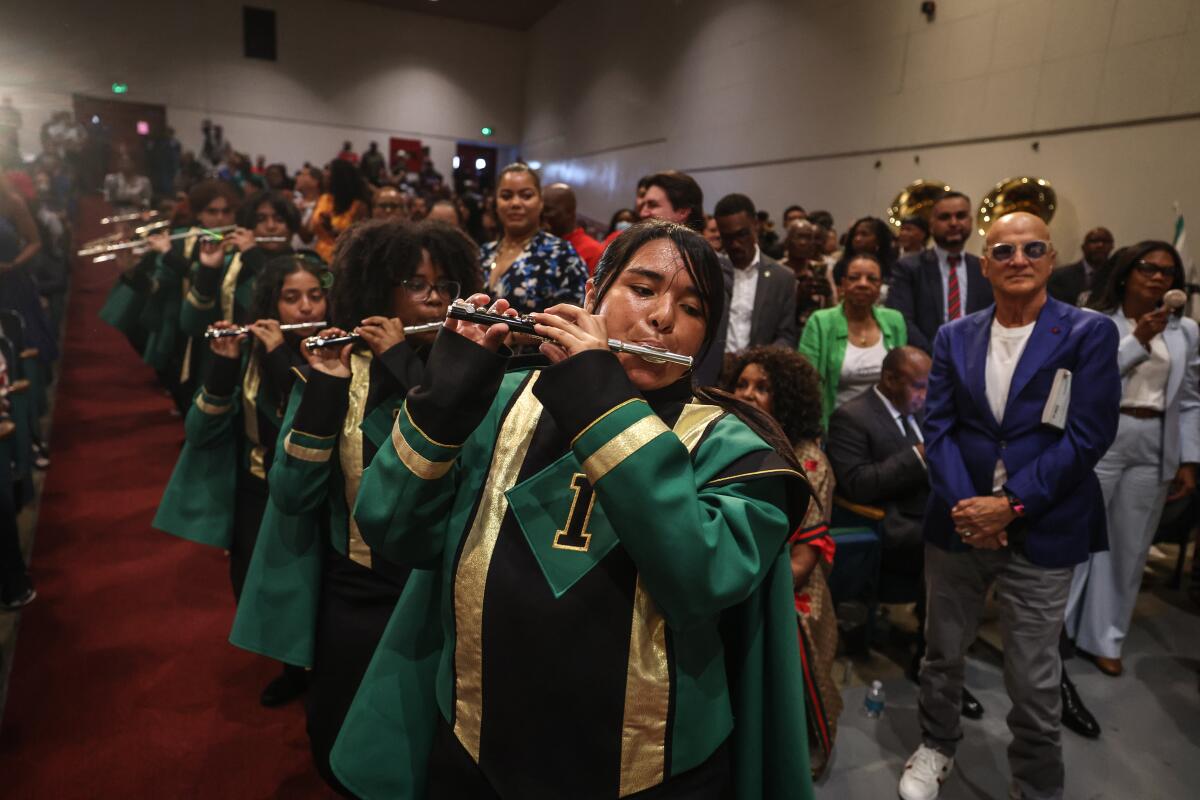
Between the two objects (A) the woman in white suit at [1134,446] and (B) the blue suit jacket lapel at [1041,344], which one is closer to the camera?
(B) the blue suit jacket lapel at [1041,344]

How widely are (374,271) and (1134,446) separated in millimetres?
3327

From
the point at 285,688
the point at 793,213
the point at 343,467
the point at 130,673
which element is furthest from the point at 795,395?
the point at 793,213

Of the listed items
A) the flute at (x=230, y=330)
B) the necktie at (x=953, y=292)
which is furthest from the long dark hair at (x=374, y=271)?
the necktie at (x=953, y=292)

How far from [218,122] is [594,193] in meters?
8.74

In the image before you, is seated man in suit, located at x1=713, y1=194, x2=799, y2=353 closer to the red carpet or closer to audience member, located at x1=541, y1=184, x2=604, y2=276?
audience member, located at x1=541, y1=184, x2=604, y2=276

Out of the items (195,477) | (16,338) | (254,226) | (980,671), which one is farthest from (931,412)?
(16,338)

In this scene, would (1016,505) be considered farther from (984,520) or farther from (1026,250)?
(1026,250)

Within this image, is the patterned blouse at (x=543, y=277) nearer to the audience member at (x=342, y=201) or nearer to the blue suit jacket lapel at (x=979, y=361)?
the blue suit jacket lapel at (x=979, y=361)

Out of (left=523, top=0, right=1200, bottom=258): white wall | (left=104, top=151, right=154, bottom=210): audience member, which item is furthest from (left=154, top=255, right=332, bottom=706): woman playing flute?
(left=104, top=151, right=154, bottom=210): audience member

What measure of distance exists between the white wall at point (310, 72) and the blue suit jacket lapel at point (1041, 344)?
16078 mm

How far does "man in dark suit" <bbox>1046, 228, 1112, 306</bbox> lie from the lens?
5.95m

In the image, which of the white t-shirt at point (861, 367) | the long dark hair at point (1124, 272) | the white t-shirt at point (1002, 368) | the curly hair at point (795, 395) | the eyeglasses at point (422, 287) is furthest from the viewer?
the white t-shirt at point (861, 367)

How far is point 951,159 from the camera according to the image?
24.3 ft

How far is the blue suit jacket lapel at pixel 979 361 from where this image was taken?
94.4 inches
